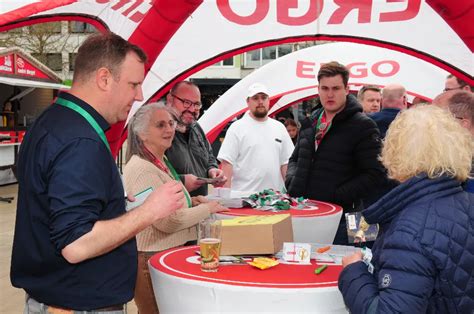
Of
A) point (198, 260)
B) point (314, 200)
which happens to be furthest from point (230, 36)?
point (198, 260)

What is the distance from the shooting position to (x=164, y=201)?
6.09 feet

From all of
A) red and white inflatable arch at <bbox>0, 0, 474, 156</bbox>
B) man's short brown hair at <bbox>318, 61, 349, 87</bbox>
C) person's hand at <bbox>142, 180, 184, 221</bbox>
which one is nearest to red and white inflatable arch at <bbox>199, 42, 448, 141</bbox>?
red and white inflatable arch at <bbox>0, 0, 474, 156</bbox>

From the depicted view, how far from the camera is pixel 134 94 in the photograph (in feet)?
6.50

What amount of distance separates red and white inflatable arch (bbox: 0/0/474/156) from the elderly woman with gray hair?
1.64m

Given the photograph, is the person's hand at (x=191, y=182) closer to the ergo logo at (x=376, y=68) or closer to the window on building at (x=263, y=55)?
the ergo logo at (x=376, y=68)

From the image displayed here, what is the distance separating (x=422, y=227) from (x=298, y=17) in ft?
14.9

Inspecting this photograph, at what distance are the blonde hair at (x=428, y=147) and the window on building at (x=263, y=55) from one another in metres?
29.0

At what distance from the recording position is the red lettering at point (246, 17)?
5.88 m

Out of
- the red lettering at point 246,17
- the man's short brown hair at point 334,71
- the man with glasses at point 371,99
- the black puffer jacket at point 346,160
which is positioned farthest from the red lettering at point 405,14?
the black puffer jacket at point 346,160

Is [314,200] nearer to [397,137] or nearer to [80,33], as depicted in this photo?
[397,137]

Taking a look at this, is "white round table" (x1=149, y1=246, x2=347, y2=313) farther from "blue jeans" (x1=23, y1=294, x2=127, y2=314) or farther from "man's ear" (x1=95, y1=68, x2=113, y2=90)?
"man's ear" (x1=95, y1=68, x2=113, y2=90)

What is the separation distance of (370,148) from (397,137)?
6.36 ft

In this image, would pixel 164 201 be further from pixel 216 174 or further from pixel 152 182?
pixel 216 174

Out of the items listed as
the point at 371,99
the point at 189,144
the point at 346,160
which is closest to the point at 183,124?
the point at 189,144
